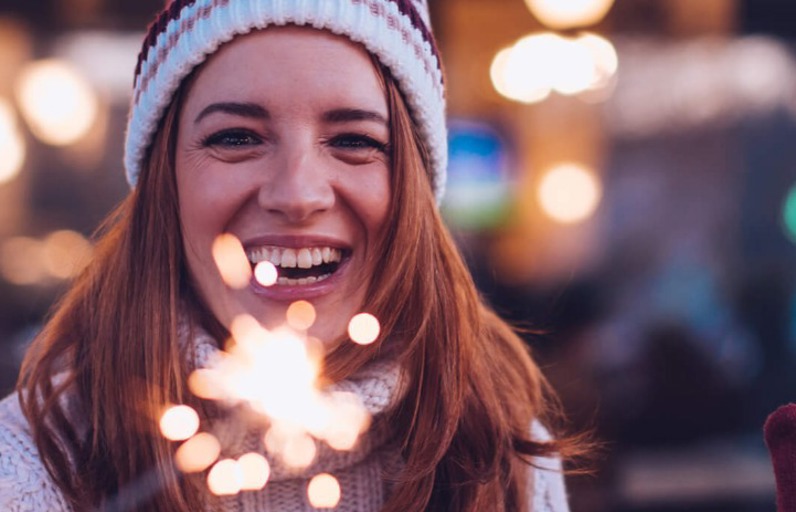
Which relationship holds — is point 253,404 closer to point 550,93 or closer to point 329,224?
point 329,224

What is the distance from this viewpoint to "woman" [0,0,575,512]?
1.19 metres

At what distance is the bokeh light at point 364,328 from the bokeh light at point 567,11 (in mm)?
3322

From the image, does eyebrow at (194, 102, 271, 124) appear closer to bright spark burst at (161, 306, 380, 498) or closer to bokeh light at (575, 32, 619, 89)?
bright spark burst at (161, 306, 380, 498)

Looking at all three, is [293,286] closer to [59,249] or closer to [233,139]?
[233,139]

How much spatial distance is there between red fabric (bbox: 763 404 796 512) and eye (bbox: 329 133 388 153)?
2.17ft

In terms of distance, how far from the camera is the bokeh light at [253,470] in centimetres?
123

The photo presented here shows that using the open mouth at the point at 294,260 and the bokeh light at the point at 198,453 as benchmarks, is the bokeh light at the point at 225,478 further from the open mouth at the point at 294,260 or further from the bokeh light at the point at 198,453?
the open mouth at the point at 294,260

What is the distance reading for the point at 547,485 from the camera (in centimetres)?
147

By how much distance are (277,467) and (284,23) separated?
0.64m

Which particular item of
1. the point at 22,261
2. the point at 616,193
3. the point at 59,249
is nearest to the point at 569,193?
the point at 616,193

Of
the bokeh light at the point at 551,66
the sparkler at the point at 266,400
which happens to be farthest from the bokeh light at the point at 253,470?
the bokeh light at the point at 551,66

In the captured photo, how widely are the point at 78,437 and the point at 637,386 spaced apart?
3.28 meters

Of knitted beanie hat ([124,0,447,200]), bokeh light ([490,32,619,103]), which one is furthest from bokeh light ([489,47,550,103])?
knitted beanie hat ([124,0,447,200])

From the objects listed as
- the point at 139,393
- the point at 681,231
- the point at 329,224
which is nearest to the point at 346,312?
the point at 329,224
